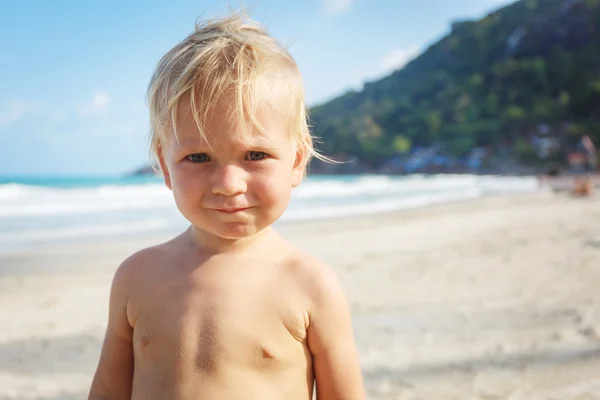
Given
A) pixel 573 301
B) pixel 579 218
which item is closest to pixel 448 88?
pixel 579 218

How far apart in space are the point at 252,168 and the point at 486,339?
2.26 m

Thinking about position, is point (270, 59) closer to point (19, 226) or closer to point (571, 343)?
point (571, 343)

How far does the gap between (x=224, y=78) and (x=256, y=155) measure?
0.60ft

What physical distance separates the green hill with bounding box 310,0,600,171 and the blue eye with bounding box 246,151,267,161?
47.2m

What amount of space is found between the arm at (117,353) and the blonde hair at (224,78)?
365 millimetres

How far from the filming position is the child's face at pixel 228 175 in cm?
111

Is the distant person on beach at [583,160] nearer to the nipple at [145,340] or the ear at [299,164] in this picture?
the ear at [299,164]

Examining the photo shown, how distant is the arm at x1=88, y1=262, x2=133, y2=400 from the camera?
49.9 inches

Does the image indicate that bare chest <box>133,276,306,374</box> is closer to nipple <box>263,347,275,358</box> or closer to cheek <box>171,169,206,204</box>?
nipple <box>263,347,275,358</box>

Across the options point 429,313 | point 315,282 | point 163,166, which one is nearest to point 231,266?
point 315,282

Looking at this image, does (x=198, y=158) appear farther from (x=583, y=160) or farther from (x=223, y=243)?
(x=583, y=160)

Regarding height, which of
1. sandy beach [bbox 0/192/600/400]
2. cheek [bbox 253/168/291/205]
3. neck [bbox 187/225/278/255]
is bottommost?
sandy beach [bbox 0/192/600/400]

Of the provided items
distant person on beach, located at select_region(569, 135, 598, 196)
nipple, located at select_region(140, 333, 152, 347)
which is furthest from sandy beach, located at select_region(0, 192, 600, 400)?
distant person on beach, located at select_region(569, 135, 598, 196)

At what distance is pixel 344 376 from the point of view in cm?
122
